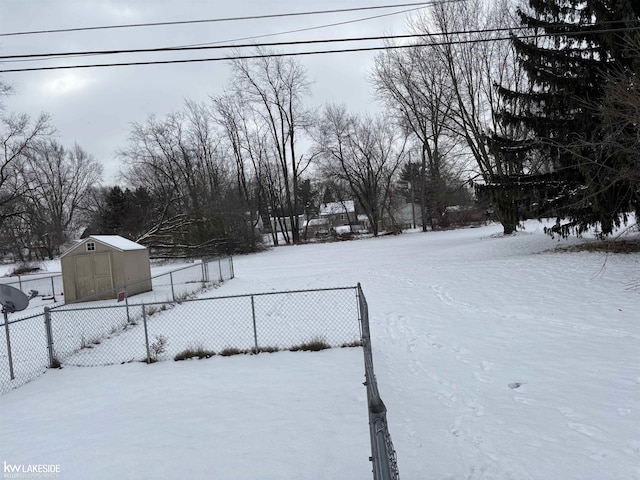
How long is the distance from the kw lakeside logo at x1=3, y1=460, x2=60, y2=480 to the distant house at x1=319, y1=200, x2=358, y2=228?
245ft

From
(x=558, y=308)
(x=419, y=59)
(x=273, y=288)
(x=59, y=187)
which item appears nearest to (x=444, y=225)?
(x=419, y=59)

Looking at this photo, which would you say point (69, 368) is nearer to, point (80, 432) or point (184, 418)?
point (80, 432)

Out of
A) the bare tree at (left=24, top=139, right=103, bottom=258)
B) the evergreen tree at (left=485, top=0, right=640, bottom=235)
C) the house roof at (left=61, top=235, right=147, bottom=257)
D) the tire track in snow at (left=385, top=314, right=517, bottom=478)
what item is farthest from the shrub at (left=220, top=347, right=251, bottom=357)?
the bare tree at (left=24, top=139, right=103, bottom=258)

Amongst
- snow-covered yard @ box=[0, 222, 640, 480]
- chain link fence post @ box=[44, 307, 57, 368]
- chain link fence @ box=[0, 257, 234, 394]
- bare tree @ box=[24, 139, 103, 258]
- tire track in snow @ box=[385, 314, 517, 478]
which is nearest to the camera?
tire track in snow @ box=[385, 314, 517, 478]

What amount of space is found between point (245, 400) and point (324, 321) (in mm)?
4095

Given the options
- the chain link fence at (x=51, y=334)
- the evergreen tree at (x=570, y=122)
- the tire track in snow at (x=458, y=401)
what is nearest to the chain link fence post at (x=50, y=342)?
the chain link fence at (x=51, y=334)

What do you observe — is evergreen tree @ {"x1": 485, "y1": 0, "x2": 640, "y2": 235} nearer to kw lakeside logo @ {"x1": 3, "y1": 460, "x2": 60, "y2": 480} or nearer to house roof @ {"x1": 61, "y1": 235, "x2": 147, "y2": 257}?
kw lakeside logo @ {"x1": 3, "y1": 460, "x2": 60, "y2": 480}

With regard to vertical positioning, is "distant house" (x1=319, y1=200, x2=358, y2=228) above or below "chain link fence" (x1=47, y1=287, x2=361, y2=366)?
above

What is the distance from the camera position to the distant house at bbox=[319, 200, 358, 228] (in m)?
80.8

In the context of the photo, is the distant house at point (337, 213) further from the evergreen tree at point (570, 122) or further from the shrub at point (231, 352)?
the shrub at point (231, 352)

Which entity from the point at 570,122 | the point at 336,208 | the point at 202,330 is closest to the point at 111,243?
the point at 202,330

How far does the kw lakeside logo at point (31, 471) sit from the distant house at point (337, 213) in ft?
245

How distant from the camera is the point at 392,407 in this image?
455cm

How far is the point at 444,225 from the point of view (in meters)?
49.3
